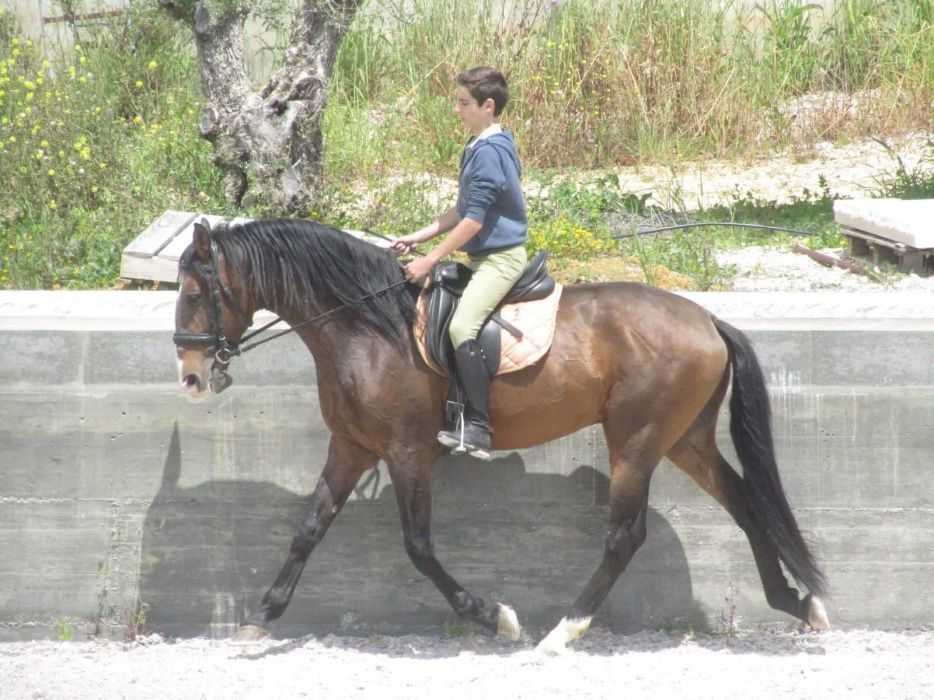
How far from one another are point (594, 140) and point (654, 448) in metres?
6.42

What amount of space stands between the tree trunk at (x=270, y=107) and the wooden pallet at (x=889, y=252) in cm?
370

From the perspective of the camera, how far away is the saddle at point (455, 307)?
16.6 ft

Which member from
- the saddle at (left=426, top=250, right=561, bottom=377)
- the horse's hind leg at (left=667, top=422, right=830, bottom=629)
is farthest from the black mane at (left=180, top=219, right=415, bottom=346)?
the horse's hind leg at (left=667, top=422, right=830, bottom=629)

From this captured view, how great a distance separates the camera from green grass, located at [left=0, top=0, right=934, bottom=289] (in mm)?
9203

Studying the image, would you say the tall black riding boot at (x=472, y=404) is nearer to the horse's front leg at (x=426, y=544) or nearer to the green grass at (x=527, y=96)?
the horse's front leg at (x=426, y=544)

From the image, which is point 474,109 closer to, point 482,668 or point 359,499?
point 359,499

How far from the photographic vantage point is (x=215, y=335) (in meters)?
4.96

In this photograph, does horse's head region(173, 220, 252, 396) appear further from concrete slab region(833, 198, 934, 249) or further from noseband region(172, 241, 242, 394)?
concrete slab region(833, 198, 934, 249)

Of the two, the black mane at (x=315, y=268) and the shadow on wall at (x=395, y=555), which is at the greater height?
the black mane at (x=315, y=268)

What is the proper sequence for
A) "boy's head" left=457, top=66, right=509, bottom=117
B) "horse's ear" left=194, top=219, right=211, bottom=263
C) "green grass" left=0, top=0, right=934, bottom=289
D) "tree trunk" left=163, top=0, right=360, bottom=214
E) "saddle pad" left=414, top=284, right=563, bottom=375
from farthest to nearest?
"green grass" left=0, top=0, right=934, bottom=289
"tree trunk" left=163, top=0, right=360, bottom=214
"saddle pad" left=414, top=284, right=563, bottom=375
"boy's head" left=457, top=66, right=509, bottom=117
"horse's ear" left=194, top=219, right=211, bottom=263

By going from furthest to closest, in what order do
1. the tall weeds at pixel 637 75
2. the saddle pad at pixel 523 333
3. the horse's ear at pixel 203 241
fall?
the tall weeds at pixel 637 75
the saddle pad at pixel 523 333
the horse's ear at pixel 203 241

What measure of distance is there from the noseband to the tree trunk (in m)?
3.45

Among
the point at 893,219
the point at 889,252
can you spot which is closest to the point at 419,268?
the point at 893,219

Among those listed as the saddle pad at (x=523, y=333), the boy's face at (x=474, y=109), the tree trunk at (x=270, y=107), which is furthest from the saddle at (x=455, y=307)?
the tree trunk at (x=270, y=107)
